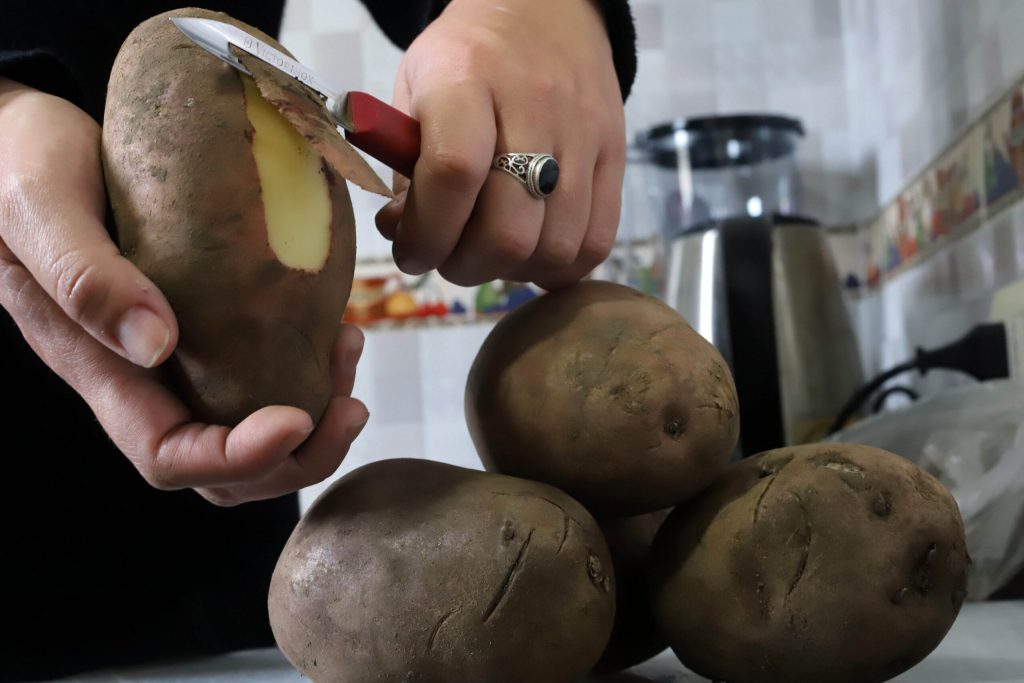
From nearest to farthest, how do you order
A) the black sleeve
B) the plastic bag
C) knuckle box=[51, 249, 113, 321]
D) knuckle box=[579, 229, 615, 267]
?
knuckle box=[51, 249, 113, 321] → knuckle box=[579, 229, 615, 267] → the black sleeve → the plastic bag

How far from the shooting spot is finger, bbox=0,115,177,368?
1.42 feet

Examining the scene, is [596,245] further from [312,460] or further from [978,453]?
[978,453]

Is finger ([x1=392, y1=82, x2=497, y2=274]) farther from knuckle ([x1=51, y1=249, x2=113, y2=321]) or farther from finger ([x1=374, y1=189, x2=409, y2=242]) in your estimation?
knuckle ([x1=51, y1=249, x2=113, y2=321])

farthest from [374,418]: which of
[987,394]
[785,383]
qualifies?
[987,394]

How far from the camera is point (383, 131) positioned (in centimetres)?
54

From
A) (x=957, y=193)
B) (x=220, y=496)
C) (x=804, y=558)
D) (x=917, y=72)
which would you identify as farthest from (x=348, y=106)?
(x=917, y=72)

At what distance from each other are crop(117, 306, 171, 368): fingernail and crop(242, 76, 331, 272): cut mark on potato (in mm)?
77

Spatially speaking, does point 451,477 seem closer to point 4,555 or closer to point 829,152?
point 4,555

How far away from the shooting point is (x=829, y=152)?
2002mm

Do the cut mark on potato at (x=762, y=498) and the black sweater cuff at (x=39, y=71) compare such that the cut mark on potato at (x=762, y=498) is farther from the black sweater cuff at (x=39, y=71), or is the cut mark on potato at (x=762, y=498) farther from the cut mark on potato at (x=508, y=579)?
the black sweater cuff at (x=39, y=71)

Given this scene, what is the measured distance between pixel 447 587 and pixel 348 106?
27 cm

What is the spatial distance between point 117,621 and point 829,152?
65.2 inches

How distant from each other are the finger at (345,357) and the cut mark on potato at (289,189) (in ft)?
0.21

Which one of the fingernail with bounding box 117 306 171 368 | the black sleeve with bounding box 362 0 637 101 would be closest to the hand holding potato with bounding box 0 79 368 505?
the fingernail with bounding box 117 306 171 368
